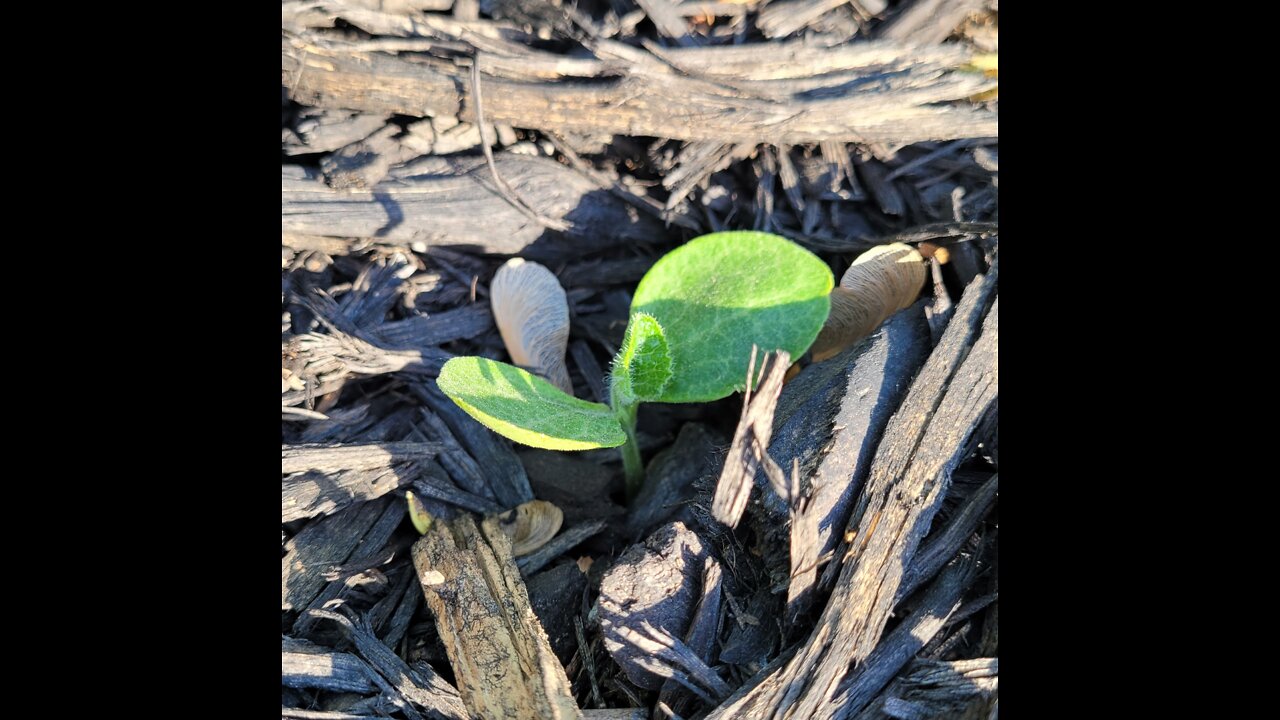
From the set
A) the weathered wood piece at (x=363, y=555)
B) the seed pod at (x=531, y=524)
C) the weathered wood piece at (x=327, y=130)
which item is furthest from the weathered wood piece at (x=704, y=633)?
the weathered wood piece at (x=327, y=130)

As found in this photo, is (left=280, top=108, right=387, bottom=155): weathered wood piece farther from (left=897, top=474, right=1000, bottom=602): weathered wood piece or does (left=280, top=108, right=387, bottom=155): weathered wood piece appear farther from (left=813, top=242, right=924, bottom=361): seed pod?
(left=897, top=474, right=1000, bottom=602): weathered wood piece

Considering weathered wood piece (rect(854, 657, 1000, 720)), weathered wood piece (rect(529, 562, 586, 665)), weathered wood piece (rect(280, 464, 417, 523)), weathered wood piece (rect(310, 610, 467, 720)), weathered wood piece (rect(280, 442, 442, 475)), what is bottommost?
weathered wood piece (rect(310, 610, 467, 720))

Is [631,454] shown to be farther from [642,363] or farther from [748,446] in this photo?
[748,446]

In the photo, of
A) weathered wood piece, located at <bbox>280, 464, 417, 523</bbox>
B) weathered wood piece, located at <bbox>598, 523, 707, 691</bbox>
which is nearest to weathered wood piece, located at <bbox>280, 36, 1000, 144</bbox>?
weathered wood piece, located at <bbox>280, 464, 417, 523</bbox>

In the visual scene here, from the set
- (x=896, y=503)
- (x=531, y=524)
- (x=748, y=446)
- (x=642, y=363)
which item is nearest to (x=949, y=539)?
(x=896, y=503)

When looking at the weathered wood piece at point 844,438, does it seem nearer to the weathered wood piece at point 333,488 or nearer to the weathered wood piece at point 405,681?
the weathered wood piece at point 405,681

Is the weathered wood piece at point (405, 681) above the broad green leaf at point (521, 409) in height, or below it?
below

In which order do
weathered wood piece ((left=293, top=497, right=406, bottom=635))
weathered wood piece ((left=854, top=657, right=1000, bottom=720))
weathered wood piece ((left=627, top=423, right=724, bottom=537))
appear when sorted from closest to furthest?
1. weathered wood piece ((left=854, top=657, right=1000, bottom=720))
2. weathered wood piece ((left=293, top=497, right=406, bottom=635))
3. weathered wood piece ((left=627, top=423, right=724, bottom=537))
